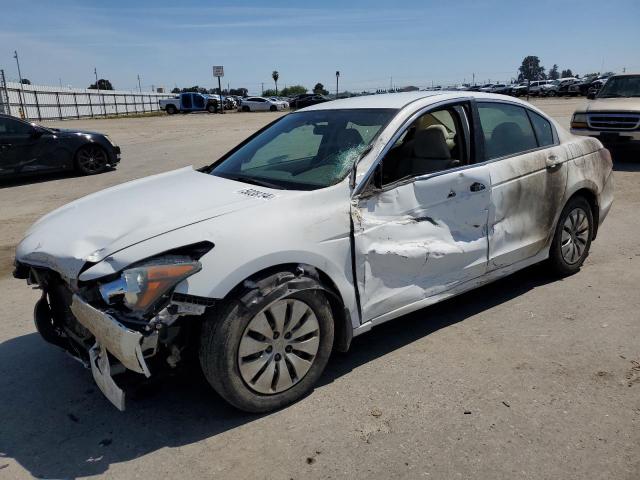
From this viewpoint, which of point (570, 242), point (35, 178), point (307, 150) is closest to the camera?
point (307, 150)

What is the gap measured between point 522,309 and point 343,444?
87.4 inches

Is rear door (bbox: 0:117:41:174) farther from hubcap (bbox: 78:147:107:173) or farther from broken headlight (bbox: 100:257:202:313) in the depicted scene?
broken headlight (bbox: 100:257:202:313)

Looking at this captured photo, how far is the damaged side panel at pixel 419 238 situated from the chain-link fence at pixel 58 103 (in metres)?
32.2

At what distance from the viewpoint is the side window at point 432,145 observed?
3834 mm

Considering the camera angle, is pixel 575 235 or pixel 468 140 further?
pixel 575 235

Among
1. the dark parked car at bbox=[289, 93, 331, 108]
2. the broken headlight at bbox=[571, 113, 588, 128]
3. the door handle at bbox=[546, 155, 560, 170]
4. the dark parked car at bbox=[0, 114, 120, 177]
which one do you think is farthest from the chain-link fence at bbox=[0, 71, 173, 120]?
the door handle at bbox=[546, 155, 560, 170]

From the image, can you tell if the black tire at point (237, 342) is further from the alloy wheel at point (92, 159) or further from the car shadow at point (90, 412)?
the alloy wheel at point (92, 159)

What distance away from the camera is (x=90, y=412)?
314cm

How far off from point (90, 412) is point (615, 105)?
38.0 feet

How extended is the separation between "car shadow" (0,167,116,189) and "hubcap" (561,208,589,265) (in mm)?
10248

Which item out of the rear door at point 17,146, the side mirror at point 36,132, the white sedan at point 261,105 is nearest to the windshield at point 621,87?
the side mirror at point 36,132

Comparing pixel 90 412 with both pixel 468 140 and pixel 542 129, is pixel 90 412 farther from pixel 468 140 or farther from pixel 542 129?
pixel 542 129

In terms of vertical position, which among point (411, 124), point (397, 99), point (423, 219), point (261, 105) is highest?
point (397, 99)

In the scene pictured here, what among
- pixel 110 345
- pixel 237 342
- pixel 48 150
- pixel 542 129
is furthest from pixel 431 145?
pixel 48 150
